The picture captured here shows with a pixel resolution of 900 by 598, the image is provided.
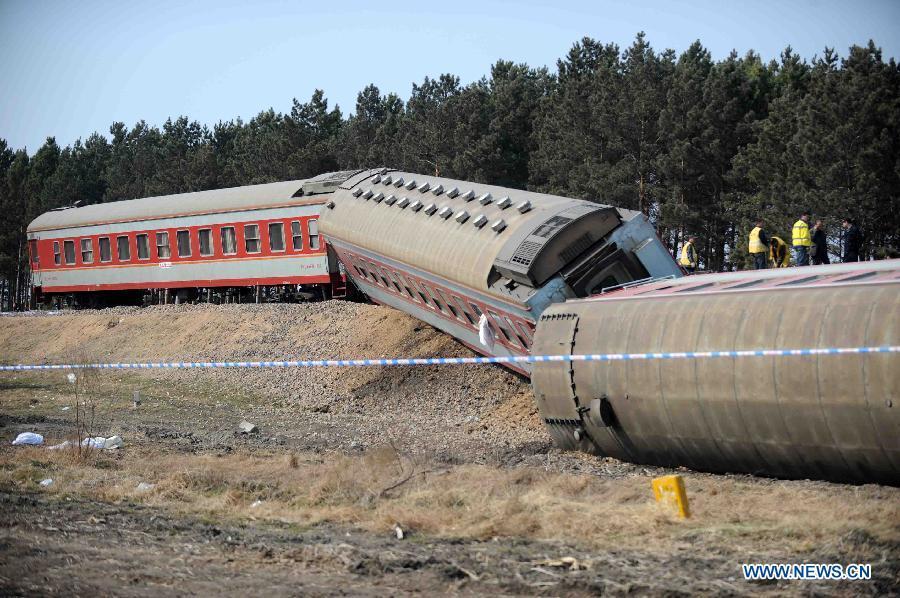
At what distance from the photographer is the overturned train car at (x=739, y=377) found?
1111 cm

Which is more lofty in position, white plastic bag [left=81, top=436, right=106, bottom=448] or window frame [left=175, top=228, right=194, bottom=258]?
window frame [left=175, top=228, right=194, bottom=258]

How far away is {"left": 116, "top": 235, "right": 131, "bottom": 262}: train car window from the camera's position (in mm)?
38094

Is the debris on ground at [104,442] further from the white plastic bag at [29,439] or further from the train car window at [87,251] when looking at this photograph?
the train car window at [87,251]

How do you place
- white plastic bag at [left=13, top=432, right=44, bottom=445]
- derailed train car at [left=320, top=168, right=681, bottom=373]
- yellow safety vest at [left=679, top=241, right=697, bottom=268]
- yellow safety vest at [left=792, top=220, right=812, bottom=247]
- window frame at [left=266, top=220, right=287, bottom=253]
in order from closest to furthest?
derailed train car at [left=320, top=168, right=681, bottom=373] < white plastic bag at [left=13, top=432, right=44, bottom=445] < yellow safety vest at [left=792, top=220, right=812, bottom=247] < yellow safety vest at [left=679, top=241, right=697, bottom=268] < window frame at [left=266, top=220, right=287, bottom=253]

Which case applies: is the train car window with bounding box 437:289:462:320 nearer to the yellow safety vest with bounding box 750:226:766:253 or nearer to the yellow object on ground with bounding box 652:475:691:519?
the yellow safety vest with bounding box 750:226:766:253

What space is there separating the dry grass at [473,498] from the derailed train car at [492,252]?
13.8 feet

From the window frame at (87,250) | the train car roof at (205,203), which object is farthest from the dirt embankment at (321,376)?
the train car roof at (205,203)

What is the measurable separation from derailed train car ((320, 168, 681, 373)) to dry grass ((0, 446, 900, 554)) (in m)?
4.21

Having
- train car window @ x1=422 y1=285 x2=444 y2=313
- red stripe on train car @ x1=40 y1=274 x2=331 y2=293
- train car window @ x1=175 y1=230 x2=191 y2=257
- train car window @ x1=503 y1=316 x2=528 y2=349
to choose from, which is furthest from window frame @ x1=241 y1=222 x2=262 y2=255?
train car window @ x1=503 y1=316 x2=528 y2=349

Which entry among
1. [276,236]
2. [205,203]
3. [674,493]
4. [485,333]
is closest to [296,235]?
[276,236]

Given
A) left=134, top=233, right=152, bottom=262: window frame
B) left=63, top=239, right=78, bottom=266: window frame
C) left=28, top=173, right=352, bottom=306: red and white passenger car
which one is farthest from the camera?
left=63, top=239, right=78, bottom=266: window frame

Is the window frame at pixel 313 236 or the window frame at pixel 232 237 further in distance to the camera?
the window frame at pixel 232 237

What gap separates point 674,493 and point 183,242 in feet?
93.6

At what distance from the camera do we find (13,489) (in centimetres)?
1278
